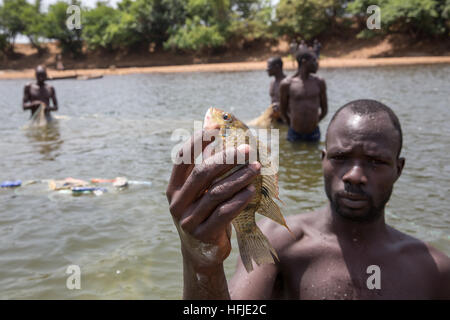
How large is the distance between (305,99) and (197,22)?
40894 mm

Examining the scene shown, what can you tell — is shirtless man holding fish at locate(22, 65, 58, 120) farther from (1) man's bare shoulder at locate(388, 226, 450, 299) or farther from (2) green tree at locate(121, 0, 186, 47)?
(2) green tree at locate(121, 0, 186, 47)

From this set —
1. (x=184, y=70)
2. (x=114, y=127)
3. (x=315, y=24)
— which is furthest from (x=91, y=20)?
(x=114, y=127)

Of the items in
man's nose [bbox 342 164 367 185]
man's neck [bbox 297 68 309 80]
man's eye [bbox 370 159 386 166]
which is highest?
man's neck [bbox 297 68 309 80]

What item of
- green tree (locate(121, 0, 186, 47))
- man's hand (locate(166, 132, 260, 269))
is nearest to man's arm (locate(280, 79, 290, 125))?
man's hand (locate(166, 132, 260, 269))

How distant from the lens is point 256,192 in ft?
5.19

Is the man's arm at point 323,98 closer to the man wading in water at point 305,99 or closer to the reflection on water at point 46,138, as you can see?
the man wading in water at point 305,99

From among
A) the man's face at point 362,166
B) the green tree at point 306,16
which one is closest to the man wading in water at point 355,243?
the man's face at point 362,166

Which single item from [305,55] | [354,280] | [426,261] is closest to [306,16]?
[305,55]

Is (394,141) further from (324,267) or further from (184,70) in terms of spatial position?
(184,70)

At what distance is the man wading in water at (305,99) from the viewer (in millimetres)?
8297

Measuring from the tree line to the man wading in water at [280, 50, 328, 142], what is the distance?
29.2m

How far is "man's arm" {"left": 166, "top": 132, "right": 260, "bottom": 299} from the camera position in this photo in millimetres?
1386

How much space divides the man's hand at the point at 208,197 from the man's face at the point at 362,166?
0.86 m

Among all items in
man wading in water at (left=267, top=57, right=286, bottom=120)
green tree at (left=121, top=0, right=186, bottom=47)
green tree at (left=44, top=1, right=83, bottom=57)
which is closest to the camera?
man wading in water at (left=267, top=57, right=286, bottom=120)
